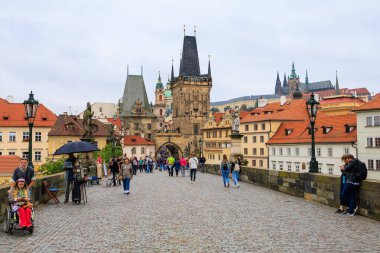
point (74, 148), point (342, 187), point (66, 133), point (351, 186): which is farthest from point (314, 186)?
point (66, 133)

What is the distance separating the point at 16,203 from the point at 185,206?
5453 mm

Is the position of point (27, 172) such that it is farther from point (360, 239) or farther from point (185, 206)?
point (360, 239)

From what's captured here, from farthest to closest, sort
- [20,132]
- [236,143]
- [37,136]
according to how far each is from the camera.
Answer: [37,136], [20,132], [236,143]

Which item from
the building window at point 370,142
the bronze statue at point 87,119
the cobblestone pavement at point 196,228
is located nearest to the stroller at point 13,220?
the cobblestone pavement at point 196,228

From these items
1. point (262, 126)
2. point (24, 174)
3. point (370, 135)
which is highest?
point (262, 126)

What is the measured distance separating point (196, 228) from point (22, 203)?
3706 millimetres

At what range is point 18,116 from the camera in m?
59.4

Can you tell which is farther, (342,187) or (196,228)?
(342,187)

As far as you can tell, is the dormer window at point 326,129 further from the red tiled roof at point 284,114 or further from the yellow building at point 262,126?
the red tiled roof at point 284,114

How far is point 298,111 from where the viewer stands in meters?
72.2

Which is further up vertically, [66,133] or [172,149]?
[66,133]

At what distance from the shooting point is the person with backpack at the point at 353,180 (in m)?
10.8

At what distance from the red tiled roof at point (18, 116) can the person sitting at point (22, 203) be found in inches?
2026

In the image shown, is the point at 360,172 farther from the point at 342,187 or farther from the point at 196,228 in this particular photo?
the point at 196,228
